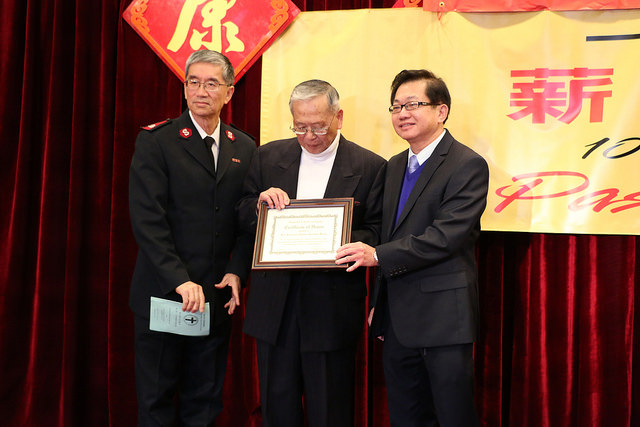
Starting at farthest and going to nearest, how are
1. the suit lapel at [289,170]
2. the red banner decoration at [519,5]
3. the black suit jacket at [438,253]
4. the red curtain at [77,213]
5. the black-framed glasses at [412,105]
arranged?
the red curtain at [77,213]
the red banner decoration at [519,5]
the suit lapel at [289,170]
the black-framed glasses at [412,105]
the black suit jacket at [438,253]

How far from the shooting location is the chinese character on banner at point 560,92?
7.84ft

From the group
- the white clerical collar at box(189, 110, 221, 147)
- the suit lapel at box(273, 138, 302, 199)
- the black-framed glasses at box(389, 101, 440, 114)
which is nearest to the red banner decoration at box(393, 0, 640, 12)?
the black-framed glasses at box(389, 101, 440, 114)

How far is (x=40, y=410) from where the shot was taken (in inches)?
115

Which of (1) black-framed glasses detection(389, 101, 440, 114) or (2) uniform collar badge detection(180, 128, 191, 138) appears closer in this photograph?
(1) black-framed glasses detection(389, 101, 440, 114)

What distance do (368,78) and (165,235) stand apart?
1240 mm

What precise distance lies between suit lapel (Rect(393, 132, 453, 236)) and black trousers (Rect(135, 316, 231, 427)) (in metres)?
0.82

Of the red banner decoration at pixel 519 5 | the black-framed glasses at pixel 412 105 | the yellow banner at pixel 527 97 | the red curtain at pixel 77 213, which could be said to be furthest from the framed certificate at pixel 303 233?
the red banner decoration at pixel 519 5

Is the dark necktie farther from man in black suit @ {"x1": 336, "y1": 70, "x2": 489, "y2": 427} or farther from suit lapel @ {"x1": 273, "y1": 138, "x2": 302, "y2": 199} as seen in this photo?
man in black suit @ {"x1": 336, "y1": 70, "x2": 489, "y2": 427}

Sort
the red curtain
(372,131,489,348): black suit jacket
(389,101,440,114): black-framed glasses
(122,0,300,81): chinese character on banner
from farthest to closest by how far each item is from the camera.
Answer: the red curtain → (122,0,300,81): chinese character on banner → (389,101,440,114): black-framed glasses → (372,131,489,348): black suit jacket

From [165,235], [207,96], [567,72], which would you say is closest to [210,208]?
[165,235]

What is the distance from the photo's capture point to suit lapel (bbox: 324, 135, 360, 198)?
6.56 ft

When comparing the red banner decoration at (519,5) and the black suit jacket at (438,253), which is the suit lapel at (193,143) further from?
the red banner decoration at (519,5)

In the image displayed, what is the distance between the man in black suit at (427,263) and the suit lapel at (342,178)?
0.13 m

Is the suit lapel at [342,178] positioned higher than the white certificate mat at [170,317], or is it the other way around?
the suit lapel at [342,178]
